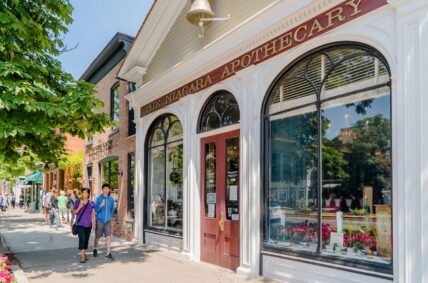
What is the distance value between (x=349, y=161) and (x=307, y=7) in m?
2.49

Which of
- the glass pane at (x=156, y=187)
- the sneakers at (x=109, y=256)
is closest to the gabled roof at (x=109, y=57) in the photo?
the glass pane at (x=156, y=187)

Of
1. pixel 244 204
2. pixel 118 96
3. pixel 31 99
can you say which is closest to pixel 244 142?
pixel 244 204

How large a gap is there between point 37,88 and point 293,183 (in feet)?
17.1

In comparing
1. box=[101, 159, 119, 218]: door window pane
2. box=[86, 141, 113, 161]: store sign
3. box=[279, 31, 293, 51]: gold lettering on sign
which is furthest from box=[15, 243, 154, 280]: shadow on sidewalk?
box=[279, 31, 293, 51]: gold lettering on sign

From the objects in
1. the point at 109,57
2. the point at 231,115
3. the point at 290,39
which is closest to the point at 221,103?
the point at 231,115

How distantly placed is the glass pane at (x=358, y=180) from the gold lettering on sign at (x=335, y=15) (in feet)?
3.93

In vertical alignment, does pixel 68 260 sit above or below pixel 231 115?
below

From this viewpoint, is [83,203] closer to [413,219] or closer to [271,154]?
[271,154]

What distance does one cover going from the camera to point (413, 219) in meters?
4.65

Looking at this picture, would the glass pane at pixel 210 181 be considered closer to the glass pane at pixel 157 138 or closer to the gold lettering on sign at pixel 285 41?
the glass pane at pixel 157 138

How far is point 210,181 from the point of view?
29.1 ft

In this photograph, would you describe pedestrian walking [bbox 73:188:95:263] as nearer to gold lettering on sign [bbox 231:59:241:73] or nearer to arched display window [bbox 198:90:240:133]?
arched display window [bbox 198:90:240:133]

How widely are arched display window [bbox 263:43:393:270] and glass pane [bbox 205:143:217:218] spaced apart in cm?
182

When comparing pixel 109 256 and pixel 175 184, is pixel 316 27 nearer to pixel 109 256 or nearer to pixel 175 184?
pixel 175 184
